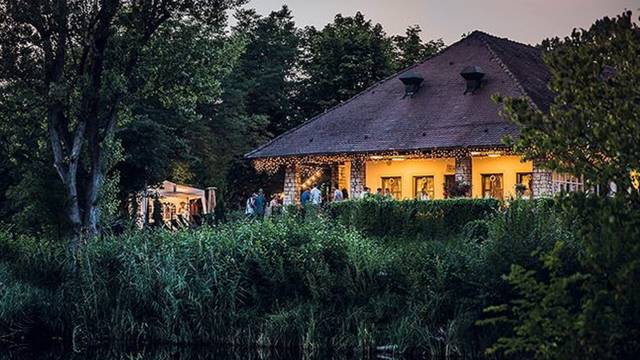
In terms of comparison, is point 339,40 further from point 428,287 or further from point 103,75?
point 428,287

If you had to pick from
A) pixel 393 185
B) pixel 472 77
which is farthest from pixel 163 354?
pixel 393 185

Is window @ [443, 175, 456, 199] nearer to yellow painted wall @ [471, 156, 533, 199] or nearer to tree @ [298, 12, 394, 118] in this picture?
yellow painted wall @ [471, 156, 533, 199]

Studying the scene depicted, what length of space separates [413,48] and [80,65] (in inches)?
1352

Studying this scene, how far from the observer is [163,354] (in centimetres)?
1703

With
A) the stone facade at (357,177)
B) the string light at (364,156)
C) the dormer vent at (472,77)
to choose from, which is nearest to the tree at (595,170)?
the string light at (364,156)

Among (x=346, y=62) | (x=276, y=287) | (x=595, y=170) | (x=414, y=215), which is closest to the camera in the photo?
(x=595, y=170)

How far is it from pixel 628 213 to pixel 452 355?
31.7ft

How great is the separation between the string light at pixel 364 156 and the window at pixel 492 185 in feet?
5.61

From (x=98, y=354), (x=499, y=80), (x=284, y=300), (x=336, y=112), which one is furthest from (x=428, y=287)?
(x=336, y=112)

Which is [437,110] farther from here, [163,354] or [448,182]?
[163,354]

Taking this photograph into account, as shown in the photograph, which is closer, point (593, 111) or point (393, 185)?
point (593, 111)

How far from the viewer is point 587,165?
648cm

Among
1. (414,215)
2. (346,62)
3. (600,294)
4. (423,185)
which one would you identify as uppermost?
(346,62)

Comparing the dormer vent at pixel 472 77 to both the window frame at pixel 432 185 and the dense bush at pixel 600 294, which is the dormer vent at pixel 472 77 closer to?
the window frame at pixel 432 185
